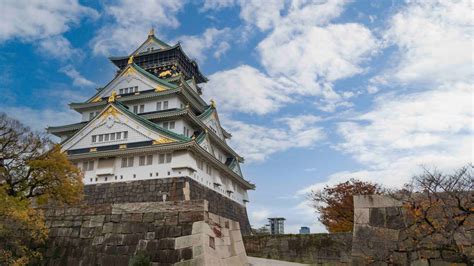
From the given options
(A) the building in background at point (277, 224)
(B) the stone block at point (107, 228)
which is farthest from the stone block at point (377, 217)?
(A) the building in background at point (277, 224)

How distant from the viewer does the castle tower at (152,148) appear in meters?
23.1

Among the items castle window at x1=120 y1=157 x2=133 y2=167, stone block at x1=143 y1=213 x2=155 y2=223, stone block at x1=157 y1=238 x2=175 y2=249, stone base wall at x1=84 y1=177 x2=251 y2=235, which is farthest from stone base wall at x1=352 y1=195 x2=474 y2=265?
castle window at x1=120 y1=157 x2=133 y2=167

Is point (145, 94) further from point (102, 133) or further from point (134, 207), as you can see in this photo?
point (134, 207)

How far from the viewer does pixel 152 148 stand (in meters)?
23.2

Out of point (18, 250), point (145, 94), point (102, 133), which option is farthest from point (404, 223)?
point (145, 94)

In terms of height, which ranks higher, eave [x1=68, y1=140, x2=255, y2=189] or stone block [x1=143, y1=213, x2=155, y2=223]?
eave [x1=68, y1=140, x2=255, y2=189]

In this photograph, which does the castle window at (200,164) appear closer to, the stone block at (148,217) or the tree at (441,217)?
the stone block at (148,217)

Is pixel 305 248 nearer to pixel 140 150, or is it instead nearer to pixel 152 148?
pixel 152 148

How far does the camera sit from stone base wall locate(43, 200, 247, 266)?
8.99 metres

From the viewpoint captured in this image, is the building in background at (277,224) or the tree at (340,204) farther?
the building in background at (277,224)

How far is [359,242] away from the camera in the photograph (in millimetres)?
8438

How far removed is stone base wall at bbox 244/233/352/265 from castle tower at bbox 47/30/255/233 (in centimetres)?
767

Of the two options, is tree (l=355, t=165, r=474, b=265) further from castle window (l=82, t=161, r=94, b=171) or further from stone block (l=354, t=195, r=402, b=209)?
castle window (l=82, t=161, r=94, b=171)

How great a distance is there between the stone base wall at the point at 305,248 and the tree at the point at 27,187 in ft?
24.8
